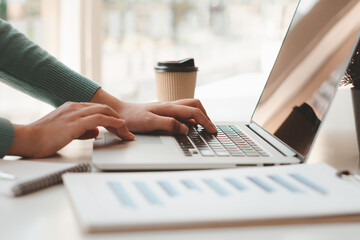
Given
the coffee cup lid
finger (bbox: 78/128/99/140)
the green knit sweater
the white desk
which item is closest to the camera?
the white desk

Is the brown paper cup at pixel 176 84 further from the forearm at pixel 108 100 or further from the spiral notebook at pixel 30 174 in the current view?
the spiral notebook at pixel 30 174

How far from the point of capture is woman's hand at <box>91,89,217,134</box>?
928mm

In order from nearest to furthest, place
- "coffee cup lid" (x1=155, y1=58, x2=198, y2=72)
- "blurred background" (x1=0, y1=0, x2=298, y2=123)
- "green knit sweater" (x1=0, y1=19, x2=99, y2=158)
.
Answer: "green knit sweater" (x1=0, y1=19, x2=99, y2=158) < "coffee cup lid" (x1=155, y1=58, x2=198, y2=72) < "blurred background" (x1=0, y1=0, x2=298, y2=123)

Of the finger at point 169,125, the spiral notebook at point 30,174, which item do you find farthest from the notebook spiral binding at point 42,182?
the finger at point 169,125

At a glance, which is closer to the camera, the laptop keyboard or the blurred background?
the laptop keyboard

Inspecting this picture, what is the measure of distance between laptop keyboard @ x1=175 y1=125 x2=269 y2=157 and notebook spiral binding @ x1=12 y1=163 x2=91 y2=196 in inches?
7.3

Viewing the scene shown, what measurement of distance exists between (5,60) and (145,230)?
0.66 metres

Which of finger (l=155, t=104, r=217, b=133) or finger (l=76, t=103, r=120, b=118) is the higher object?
finger (l=76, t=103, r=120, b=118)

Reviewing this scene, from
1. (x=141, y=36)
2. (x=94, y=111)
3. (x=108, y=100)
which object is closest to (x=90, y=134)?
(x=94, y=111)

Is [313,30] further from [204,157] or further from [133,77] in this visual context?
[133,77]

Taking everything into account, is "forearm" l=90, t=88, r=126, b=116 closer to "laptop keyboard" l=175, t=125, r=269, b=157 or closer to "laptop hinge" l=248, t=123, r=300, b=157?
"laptop keyboard" l=175, t=125, r=269, b=157

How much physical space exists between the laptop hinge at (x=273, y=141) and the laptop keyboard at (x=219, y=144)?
4 cm

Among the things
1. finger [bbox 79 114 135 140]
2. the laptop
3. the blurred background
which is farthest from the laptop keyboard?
the blurred background

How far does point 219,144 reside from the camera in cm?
85
